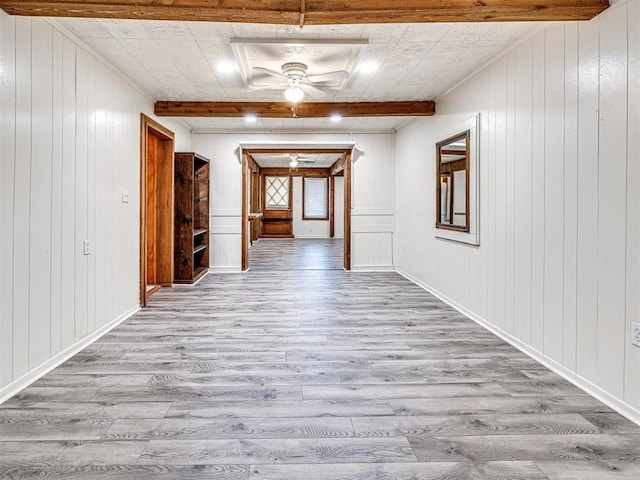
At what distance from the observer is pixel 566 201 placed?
258cm

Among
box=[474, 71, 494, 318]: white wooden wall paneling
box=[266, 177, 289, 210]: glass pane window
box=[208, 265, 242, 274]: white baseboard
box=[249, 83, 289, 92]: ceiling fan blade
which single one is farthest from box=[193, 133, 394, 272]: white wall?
box=[266, 177, 289, 210]: glass pane window

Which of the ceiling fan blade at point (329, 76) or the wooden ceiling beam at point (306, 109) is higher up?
the wooden ceiling beam at point (306, 109)

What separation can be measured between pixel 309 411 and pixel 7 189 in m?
2.08

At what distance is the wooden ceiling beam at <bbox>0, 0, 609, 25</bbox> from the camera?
226 centimetres

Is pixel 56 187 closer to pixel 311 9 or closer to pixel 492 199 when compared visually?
pixel 311 9

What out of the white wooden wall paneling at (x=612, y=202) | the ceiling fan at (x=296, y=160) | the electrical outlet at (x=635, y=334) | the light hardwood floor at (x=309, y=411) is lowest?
the light hardwood floor at (x=309, y=411)

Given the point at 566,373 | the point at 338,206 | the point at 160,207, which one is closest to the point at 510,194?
the point at 566,373

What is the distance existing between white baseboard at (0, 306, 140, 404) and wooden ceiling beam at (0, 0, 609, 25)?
210 cm

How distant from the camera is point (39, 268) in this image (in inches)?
103

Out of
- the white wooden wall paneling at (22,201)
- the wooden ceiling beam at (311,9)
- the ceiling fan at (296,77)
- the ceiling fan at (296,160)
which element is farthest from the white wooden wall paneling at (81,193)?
the ceiling fan at (296,160)

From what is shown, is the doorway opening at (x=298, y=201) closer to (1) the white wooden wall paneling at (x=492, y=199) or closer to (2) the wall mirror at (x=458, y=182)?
(2) the wall mirror at (x=458, y=182)

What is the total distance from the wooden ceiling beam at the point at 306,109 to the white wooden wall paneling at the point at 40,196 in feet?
8.07

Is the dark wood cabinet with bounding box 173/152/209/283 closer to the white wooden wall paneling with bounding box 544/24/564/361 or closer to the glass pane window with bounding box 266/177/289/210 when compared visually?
the white wooden wall paneling with bounding box 544/24/564/361

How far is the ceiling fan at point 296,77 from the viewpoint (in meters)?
3.70
